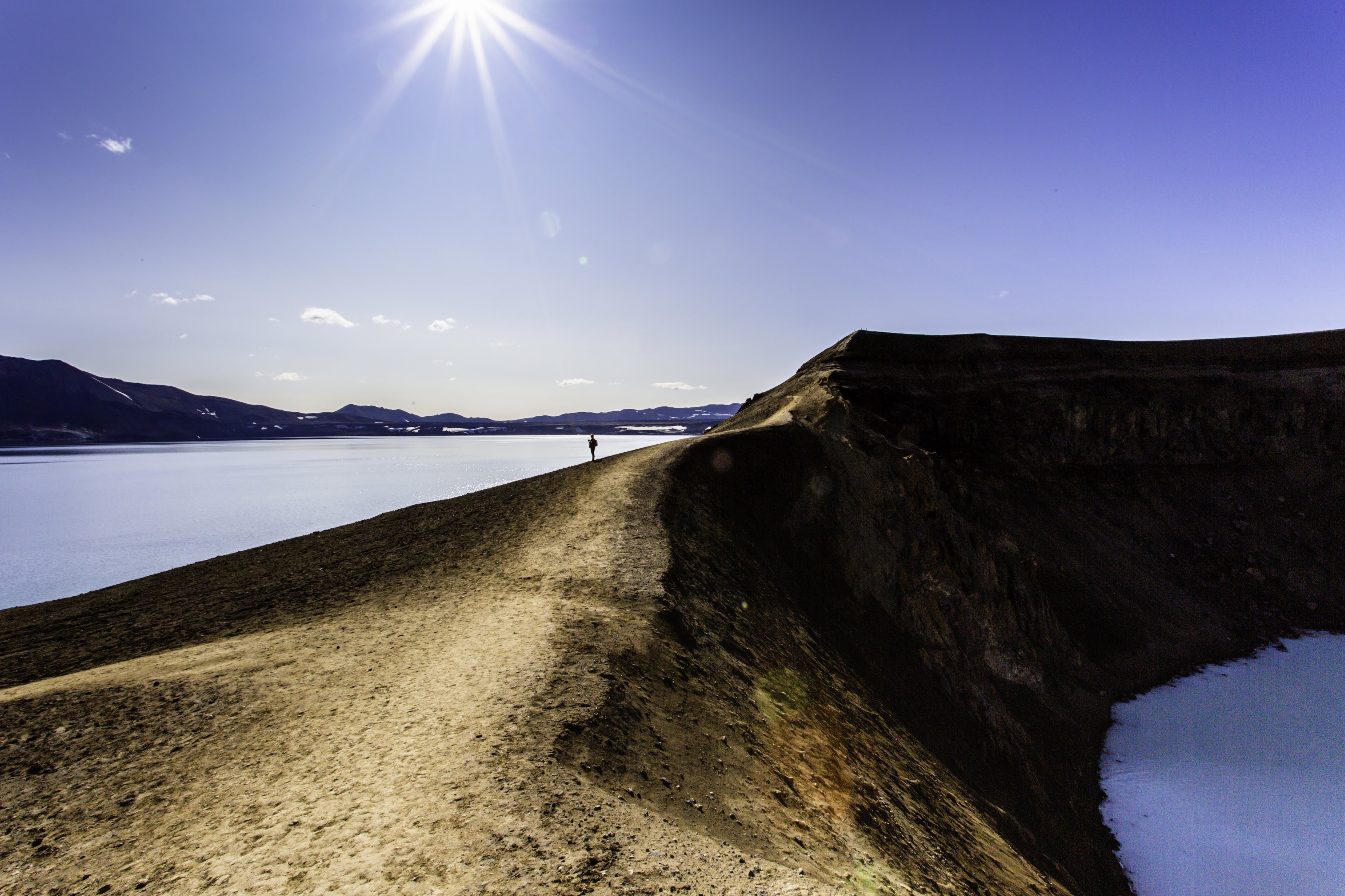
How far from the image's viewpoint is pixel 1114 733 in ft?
72.7

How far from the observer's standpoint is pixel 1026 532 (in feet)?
101

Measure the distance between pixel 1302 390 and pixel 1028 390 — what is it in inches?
800

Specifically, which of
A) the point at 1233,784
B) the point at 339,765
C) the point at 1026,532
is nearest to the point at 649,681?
the point at 339,765

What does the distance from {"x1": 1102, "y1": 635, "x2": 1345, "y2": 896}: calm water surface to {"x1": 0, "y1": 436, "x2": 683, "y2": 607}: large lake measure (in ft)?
114

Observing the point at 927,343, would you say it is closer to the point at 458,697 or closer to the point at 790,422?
the point at 790,422

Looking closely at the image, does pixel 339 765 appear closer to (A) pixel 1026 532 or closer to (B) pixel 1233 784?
(B) pixel 1233 784

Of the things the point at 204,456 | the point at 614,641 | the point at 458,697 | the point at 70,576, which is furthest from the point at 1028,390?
the point at 204,456

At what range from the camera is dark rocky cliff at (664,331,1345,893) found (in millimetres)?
16734

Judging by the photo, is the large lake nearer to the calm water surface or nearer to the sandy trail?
the sandy trail

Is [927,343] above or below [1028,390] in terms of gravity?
above

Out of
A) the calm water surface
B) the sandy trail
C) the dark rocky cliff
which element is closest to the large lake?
the sandy trail

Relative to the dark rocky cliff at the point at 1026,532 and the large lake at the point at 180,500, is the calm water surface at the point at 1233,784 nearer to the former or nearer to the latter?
the dark rocky cliff at the point at 1026,532

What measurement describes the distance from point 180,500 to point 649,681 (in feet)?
227

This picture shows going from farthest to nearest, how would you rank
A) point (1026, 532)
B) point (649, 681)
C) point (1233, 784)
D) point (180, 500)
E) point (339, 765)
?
point (180, 500), point (1026, 532), point (1233, 784), point (649, 681), point (339, 765)
